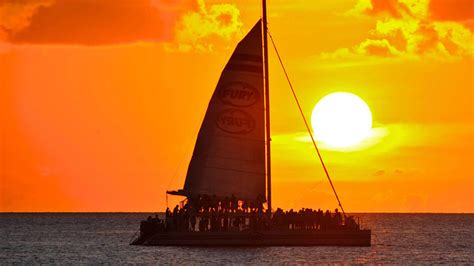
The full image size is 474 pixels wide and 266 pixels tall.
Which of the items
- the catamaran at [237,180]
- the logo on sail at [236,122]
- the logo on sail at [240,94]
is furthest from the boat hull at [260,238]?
the logo on sail at [240,94]

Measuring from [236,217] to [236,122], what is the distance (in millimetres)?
6350

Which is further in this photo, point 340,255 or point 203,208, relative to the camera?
point 340,255

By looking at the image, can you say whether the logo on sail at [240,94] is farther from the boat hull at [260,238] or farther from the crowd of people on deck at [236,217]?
the boat hull at [260,238]

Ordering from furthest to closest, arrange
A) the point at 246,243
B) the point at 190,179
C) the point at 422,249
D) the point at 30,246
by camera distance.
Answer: the point at 30,246 → the point at 422,249 → the point at 190,179 → the point at 246,243

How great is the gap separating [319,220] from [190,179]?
9.25 meters

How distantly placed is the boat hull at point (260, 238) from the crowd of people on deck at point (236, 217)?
495 millimetres

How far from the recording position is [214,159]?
73750 millimetres

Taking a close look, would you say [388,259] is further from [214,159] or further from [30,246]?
[30,246]

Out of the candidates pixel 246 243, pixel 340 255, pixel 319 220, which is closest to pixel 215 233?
pixel 246 243

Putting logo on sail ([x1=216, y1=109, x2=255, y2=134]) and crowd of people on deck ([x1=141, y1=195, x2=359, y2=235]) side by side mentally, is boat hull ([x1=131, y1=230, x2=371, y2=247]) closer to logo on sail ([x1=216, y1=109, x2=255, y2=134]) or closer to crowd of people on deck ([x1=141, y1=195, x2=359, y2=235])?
crowd of people on deck ([x1=141, y1=195, x2=359, y2=235])

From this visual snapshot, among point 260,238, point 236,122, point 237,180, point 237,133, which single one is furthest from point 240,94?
point 260,238

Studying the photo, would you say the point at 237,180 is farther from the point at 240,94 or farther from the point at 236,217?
the point at 240,94

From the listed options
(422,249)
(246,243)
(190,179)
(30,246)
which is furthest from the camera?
(30,246)

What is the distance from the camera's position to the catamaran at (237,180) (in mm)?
71000
